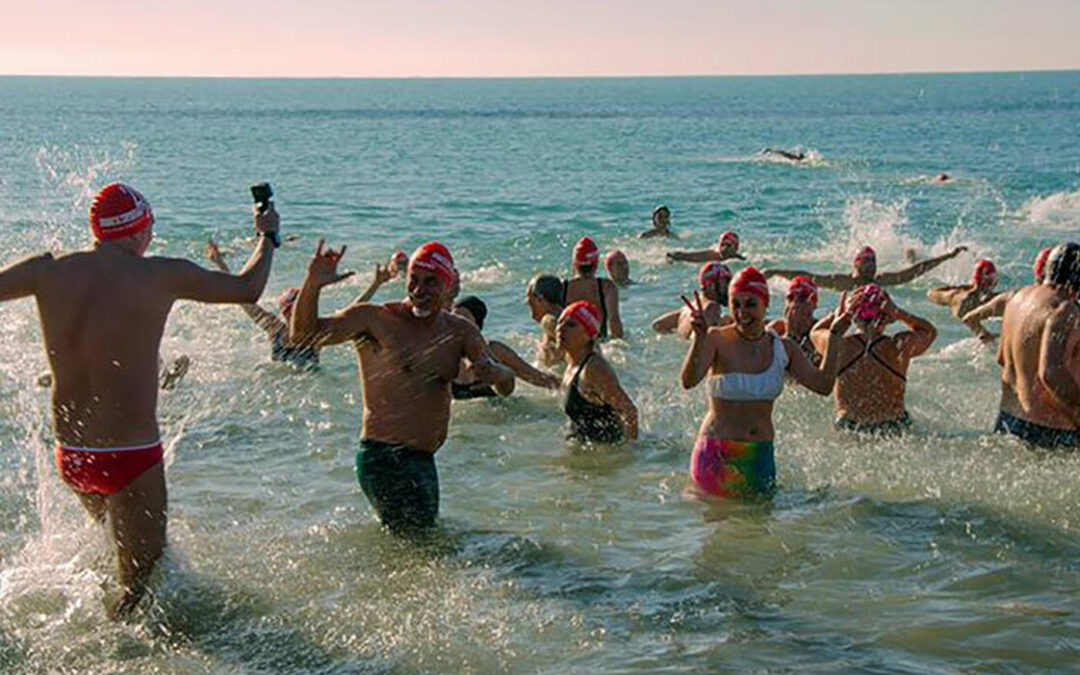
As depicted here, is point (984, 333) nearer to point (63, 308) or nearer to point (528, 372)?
point (528, 372)

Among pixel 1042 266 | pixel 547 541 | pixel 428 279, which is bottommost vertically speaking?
pixel 547 541

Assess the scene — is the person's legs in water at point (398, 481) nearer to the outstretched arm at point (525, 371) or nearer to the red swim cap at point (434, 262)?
the red swim cap at point (434, 262)

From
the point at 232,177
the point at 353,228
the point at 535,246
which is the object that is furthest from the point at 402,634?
the point at 232,177

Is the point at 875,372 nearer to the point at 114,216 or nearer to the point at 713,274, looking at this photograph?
the point at 713,274

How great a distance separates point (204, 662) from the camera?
6.18m

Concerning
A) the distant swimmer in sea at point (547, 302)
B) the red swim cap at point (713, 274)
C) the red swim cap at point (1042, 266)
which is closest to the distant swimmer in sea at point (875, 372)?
the red swim cap at point (1042, 266)

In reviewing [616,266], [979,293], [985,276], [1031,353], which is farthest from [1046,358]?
[616,266]

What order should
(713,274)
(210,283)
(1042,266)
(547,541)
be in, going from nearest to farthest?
(210,283) → (547,541) → (1042,266) → (713,274)

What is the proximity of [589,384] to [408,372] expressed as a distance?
7.57 feet

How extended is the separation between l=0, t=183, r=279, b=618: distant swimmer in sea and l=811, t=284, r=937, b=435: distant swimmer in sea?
5.14 m

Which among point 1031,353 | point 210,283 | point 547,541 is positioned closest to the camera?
point 210,283

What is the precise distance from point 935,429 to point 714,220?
21.9 meters

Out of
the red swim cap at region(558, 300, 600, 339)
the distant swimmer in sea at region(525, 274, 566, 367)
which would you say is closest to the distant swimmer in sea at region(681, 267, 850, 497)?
the red swim cap at region(558, 300, 600, 339)

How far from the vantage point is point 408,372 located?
7023 mm
